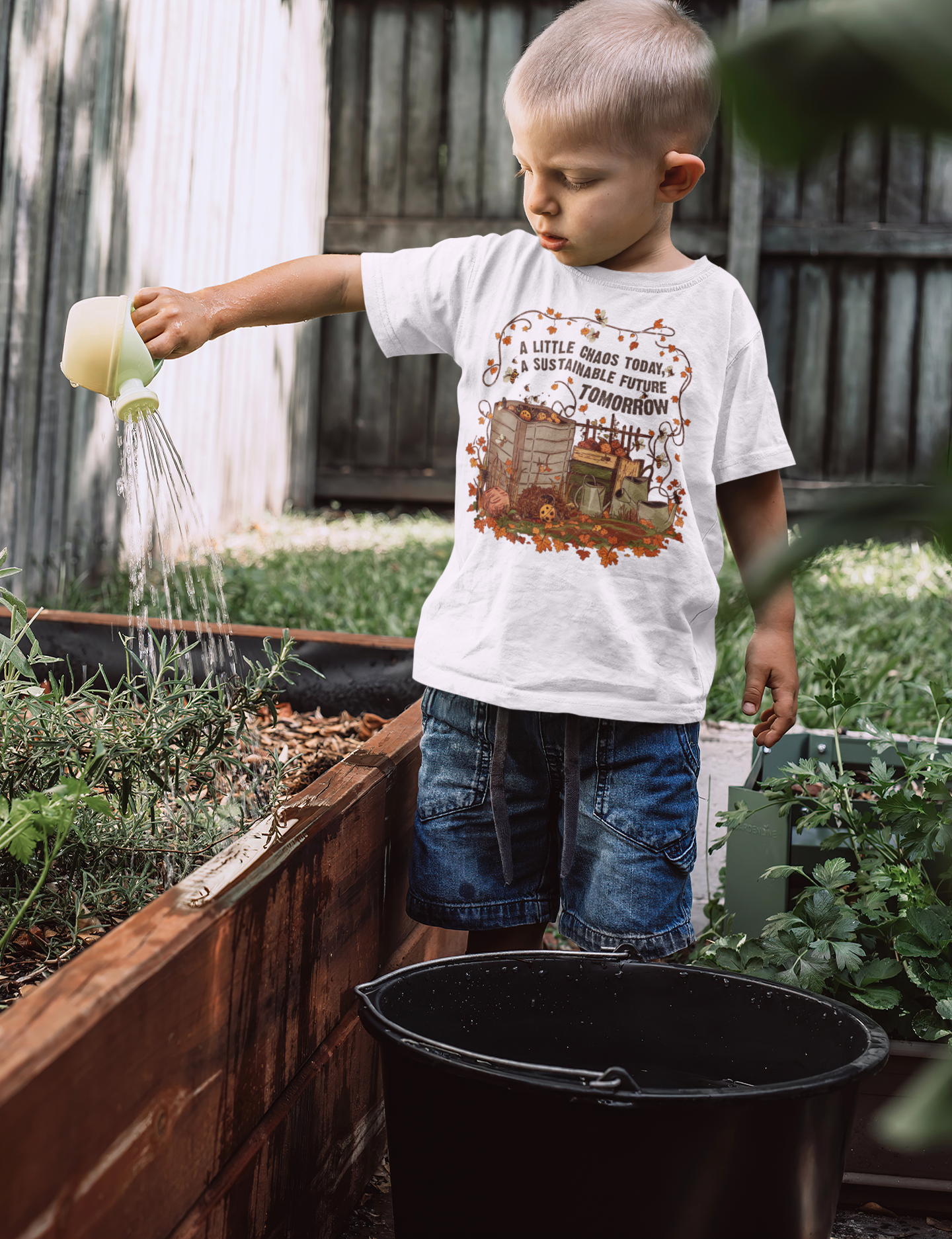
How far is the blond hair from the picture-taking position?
128 cm

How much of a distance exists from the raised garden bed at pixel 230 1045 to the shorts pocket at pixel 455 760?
46 millimetres

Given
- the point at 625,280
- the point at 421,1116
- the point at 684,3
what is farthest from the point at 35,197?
the point at 684,3

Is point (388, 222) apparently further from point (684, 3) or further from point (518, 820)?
point (518, 820)

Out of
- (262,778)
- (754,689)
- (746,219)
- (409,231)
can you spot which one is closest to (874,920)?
(754,689)

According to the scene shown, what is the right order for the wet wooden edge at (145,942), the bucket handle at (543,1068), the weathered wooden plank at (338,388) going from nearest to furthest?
the wet wooden edge at (145,942)
the bucket handle at (543,1068)
the weathered wooden plank at (338,388)

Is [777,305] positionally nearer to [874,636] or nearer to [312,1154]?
[874,636]

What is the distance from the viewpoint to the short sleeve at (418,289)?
4.91ft

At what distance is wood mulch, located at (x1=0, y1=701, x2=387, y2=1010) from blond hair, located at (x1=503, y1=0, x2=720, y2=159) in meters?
0.81

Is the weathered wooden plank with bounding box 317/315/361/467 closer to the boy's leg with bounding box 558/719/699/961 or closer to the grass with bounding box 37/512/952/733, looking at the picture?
the grass with bounding box 37/512/952/733

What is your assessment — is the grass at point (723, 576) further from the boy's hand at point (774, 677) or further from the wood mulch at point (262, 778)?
the wood mulch at point (262, 778)

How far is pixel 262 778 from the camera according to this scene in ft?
4.91

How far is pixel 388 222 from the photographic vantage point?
6473mm

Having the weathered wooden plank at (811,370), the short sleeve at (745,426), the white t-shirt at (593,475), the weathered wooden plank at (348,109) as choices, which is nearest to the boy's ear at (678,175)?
the white t-shirt at (593,475)

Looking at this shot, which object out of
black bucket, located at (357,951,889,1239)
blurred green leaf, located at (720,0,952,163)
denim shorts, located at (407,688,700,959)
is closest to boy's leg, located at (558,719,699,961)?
denim shorts, located at (407,688,700,959)
